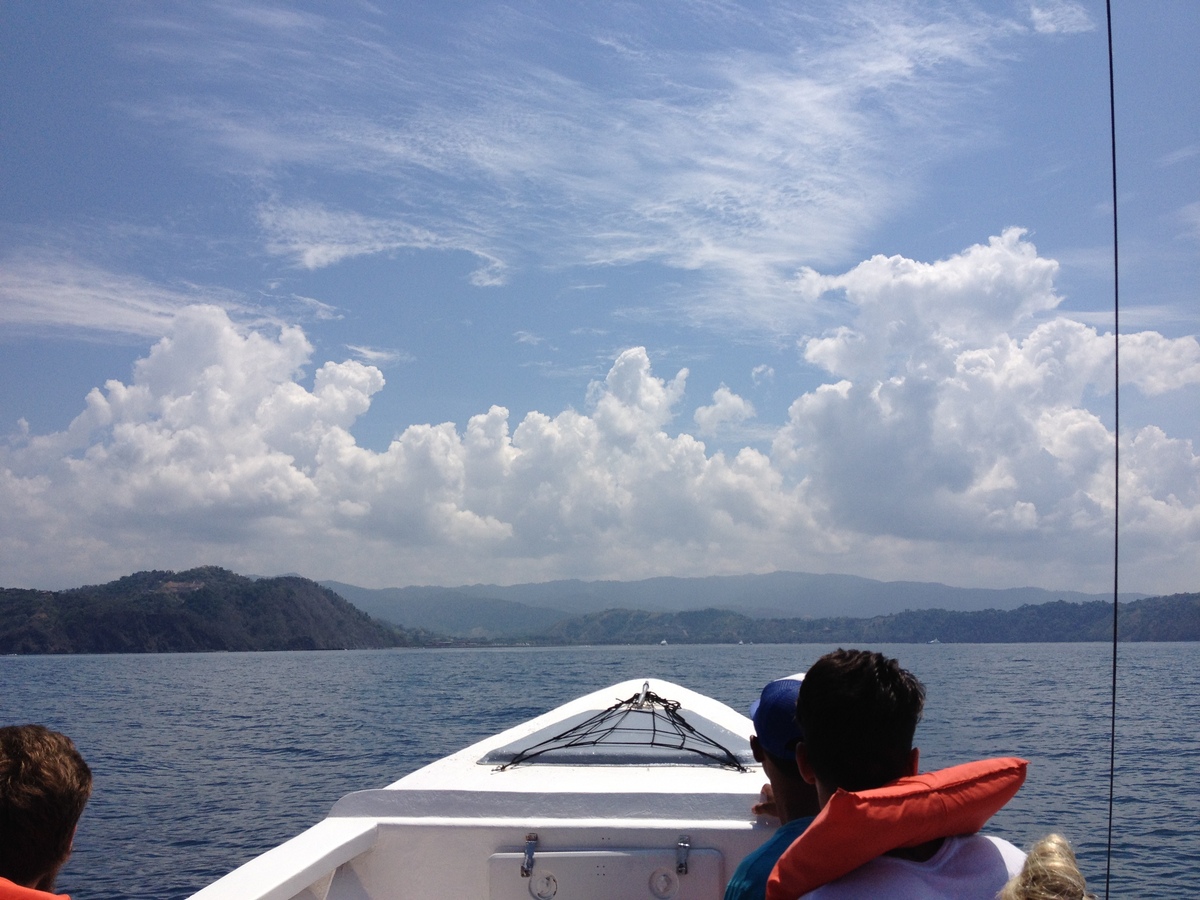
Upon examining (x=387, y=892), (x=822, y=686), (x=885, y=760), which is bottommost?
(x=387, y=892)

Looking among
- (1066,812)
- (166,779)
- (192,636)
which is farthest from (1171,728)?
(192,636)

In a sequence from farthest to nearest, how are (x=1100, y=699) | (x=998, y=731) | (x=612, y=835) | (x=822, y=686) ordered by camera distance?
1. (x=1100, y=699)
2. (x=998, y=731)
3. (x=612, y=835)
4. (x=822, y=686)

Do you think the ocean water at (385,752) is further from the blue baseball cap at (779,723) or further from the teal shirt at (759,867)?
the teal shirt at (759,867)

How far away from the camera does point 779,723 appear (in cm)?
291

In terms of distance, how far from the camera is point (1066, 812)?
20.7 m

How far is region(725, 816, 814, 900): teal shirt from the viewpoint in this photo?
8.38ft

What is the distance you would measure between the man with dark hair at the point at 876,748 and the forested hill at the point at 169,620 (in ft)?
619

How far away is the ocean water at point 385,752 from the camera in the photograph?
712 inches

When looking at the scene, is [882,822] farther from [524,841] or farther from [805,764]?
[524,841]

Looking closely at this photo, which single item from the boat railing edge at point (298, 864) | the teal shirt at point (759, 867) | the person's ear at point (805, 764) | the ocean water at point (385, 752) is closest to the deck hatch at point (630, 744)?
the boat railing edge at point (298, 864)

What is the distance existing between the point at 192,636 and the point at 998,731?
6426 inches

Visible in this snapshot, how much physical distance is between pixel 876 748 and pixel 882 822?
0.25 metres

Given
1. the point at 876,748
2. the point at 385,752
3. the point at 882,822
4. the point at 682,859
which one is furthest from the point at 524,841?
the point at 385,752

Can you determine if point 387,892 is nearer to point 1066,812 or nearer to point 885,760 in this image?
point 885,760
